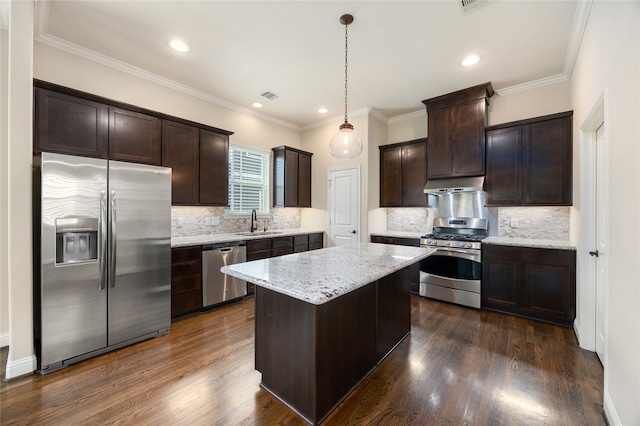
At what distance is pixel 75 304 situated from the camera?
237 cm

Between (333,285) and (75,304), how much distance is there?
8.06 feet

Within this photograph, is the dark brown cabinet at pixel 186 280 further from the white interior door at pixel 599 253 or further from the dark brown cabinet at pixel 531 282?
the white interior door at pixel 599 253

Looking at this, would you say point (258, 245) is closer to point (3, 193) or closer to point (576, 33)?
point (3, 193)

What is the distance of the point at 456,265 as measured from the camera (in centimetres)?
383

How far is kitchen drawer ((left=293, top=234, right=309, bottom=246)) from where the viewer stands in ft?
15.7

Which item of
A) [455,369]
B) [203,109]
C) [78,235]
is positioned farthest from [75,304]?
[455,369]

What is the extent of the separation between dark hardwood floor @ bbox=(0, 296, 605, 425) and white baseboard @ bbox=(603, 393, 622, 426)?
8 cm

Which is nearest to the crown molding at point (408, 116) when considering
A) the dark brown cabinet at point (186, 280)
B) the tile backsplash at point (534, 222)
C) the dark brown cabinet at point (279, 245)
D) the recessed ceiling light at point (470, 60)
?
the recessed ceiling light at point (470, 60)

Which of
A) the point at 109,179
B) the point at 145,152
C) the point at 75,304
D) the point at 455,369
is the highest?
the point at 145,152

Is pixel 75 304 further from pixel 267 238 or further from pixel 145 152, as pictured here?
pixel 267 238

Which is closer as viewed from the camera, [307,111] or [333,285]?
[333,285]

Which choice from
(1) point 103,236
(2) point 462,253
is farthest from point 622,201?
(1) point 103,236

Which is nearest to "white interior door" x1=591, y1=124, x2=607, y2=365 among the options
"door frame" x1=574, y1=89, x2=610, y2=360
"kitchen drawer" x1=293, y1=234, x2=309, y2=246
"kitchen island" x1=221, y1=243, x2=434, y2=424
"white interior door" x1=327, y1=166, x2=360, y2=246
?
"door frame" x1=574, y1=89, x2=610, y2=360

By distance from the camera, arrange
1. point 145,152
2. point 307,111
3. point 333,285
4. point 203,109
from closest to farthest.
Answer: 1. point 333,285
2. point 145,152
3. point 203,109
4. point 307,111
